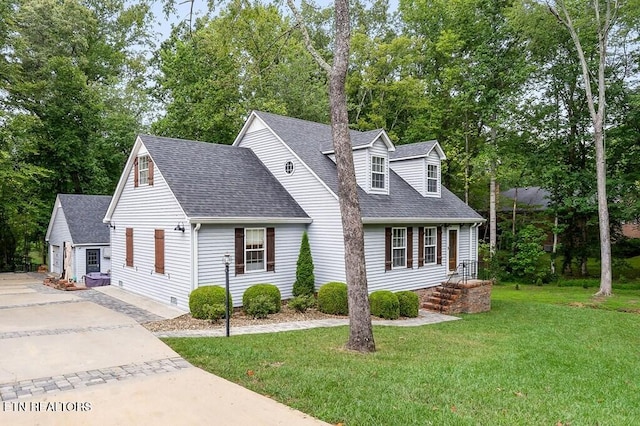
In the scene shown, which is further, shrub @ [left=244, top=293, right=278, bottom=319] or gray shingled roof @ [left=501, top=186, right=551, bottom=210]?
gray shingled roof @ [left=501, top=186, right=551, bottom=210]

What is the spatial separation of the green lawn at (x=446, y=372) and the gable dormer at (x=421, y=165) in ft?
23.4

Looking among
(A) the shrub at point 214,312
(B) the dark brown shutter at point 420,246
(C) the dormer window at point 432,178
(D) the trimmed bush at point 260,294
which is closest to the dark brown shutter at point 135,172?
(D) the trimmed bush at point 260,294

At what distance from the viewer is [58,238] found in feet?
A: 74.2

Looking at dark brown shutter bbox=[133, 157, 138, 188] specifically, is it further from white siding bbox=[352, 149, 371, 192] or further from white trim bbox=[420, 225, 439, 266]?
white trim bbox=[420, 225, 439, 266]

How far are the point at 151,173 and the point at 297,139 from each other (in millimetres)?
5428

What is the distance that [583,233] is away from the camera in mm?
24328

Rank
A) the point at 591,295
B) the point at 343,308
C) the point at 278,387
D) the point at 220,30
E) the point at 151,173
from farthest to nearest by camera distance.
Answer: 1. the point at 591,295
2. the point at 151,173
3. the point at 343,308
4. the point at 220,30
5. the point at 278,387

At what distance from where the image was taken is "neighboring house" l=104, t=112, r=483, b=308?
1288 centimetres

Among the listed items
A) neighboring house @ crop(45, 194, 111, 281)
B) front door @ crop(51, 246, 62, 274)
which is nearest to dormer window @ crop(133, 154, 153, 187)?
neighboring house @ crop(45, 194, 111, 281)

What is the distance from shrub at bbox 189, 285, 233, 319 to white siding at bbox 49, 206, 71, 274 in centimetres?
1266

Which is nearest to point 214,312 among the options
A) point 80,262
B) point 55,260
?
point 80,262

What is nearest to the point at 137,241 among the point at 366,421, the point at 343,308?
the point at 343,308

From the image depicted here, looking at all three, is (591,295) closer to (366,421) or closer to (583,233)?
Result: (583,233)

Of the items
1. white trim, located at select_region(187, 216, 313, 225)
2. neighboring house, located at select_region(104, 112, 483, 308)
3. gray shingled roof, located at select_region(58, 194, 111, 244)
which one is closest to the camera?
white trim, located at select_region(187, 216, 313, 225)
